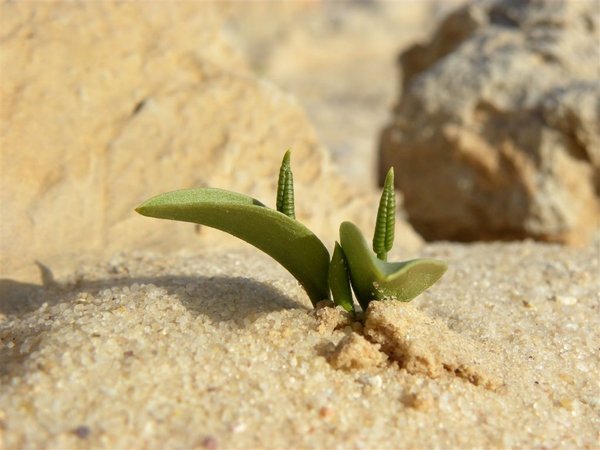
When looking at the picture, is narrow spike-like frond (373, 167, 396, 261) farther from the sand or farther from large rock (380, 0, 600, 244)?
large rock (380, 0, 600, 244)

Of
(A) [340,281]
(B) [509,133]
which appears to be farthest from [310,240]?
(B) [509,133]

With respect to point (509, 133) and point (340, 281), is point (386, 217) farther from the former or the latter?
point (509, 133)

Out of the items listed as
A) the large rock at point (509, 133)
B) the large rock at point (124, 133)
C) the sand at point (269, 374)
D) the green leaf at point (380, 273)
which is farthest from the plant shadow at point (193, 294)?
the large rock at point (509, 133)

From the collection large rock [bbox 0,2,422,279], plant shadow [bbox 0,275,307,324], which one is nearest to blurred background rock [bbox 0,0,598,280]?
large rock [bbox 0,2,422,279]

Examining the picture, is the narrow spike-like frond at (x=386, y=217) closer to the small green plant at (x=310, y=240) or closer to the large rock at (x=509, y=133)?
the small green plant at (x=310, y=240)

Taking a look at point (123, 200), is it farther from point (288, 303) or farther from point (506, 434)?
point (506, 434)

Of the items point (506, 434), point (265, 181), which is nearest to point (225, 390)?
point (506, 434)
